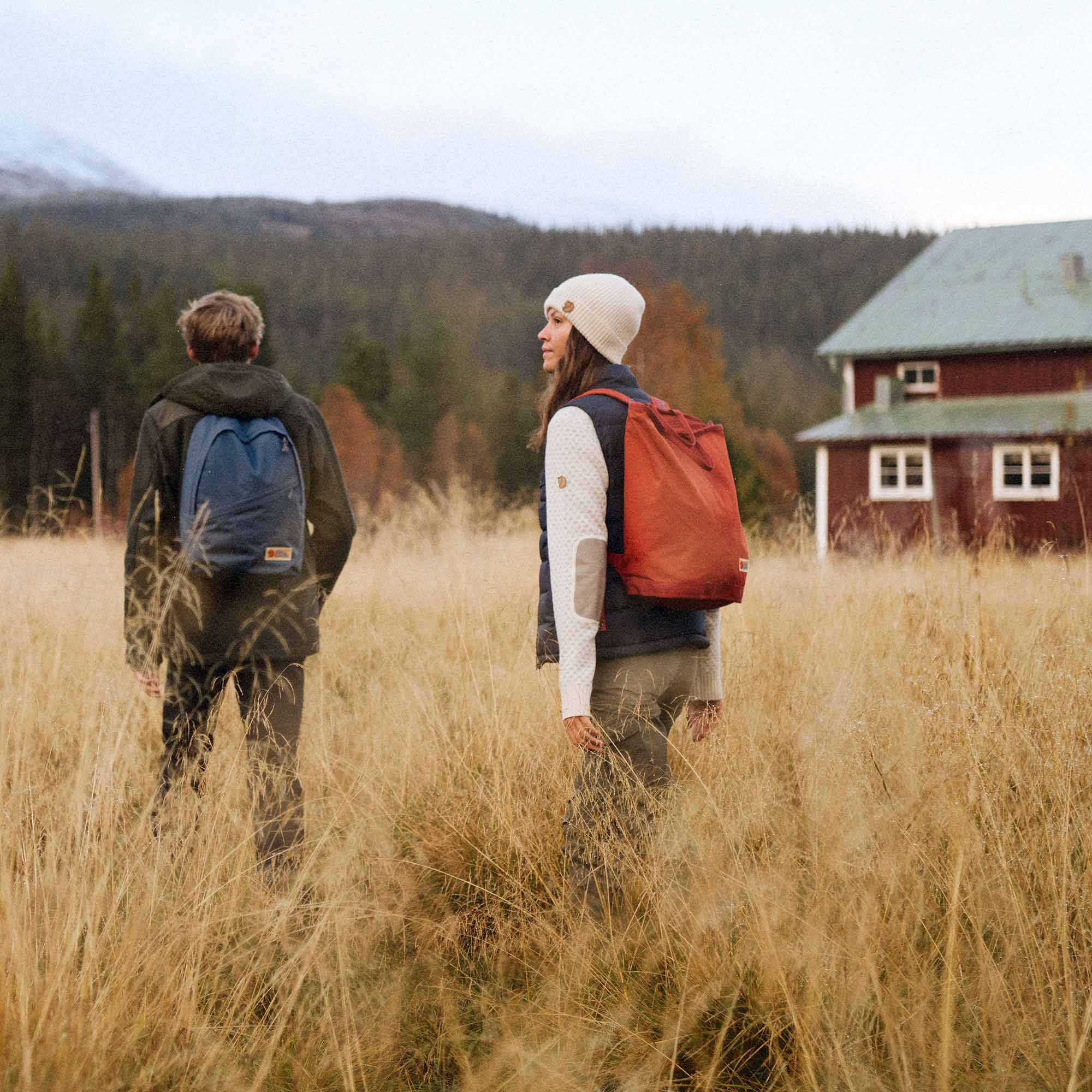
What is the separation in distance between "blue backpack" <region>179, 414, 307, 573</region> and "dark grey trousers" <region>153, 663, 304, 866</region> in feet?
1.17

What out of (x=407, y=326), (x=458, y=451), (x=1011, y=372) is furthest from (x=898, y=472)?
(x=407, y=326)

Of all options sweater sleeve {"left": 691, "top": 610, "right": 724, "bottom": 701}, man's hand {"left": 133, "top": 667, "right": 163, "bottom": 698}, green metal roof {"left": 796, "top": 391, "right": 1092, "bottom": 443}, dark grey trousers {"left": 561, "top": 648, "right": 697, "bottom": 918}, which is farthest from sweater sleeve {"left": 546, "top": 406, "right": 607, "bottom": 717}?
green metal roof {"left": 796, "top": 391, "right": 1092, "bottom": 443}

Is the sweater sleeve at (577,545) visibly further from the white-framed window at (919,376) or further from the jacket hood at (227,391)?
the white-framed window at (919,376)

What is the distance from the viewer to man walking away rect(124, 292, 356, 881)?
3.10 meters

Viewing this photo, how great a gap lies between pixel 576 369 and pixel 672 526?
0.54 meters

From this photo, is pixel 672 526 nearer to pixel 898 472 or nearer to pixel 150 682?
pixel 150 682

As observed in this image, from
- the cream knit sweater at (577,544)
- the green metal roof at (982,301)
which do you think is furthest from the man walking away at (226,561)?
the green metal roof at (982,301)

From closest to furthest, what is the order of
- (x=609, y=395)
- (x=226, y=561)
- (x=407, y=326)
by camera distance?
(x=609, y=395) → (x=226, y=561) → (x=407, y=326)

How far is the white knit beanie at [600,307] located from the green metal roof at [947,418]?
20336mm

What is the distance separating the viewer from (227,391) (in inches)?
125

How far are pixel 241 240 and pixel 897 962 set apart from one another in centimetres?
14242

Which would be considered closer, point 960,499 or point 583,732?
point 583,732

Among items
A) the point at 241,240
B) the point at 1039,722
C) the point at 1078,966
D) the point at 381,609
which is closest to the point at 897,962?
the point at 1078,966

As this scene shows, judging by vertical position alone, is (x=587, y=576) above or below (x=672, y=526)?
below
